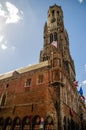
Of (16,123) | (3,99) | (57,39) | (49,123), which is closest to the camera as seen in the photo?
(49,123)

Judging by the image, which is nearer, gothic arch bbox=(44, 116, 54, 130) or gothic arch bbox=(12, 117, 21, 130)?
gothic arch bbox=(44, 116, 54, 130)

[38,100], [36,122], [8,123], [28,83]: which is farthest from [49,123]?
[28,83]

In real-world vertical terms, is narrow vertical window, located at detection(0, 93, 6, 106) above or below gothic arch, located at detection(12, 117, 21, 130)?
above

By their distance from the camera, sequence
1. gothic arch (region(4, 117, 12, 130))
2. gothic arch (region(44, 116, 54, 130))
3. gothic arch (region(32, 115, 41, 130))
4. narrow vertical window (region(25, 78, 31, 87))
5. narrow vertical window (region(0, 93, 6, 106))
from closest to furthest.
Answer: gothic arch (region(44, 116, 54, 130)), gothic arch (region(32, 115, 41, 130)), gothic arch (region(4, 117, 12, 130)), narrow vertical window (region(25, 78, 31, 87)), narrow vertical window (region(0, 93, 6, 106))

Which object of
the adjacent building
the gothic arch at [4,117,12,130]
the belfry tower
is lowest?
the gothic arch at [4,117,12,130]

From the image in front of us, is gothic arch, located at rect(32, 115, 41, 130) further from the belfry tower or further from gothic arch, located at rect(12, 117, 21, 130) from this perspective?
the belfry tower

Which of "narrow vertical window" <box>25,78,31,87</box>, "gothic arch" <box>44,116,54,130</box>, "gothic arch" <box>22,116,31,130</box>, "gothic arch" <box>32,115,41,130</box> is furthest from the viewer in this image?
"narrow vertical window" <box>25,78,31,87</box>

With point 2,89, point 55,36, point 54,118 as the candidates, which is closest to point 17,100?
point 2,89

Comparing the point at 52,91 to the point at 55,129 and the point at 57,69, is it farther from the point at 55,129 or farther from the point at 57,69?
the point at 55,129

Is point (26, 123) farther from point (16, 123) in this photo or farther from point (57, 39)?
point (57, 39)

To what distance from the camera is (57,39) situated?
55.1m

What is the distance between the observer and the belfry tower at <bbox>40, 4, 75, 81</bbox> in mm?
49000

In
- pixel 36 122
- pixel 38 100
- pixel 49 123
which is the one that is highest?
pixel 38 100

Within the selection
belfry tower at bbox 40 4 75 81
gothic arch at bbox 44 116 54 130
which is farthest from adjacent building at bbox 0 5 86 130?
belfry tower at bbox 40 4 75 81
